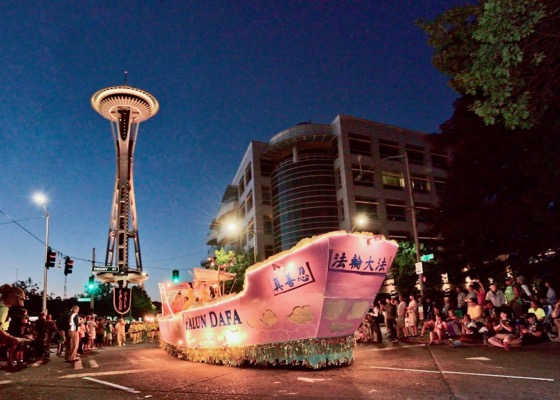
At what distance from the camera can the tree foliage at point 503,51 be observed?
652 centimetres

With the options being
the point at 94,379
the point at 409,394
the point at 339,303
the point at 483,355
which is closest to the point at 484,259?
the point at 483,355

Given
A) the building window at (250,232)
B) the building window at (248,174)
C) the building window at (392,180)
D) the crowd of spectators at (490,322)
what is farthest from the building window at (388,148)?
the crowd of spectators at (490,322)

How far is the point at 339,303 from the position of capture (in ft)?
27.4

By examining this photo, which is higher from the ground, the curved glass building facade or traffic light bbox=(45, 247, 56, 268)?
the curved glass building facade

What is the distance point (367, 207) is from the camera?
1847 inches

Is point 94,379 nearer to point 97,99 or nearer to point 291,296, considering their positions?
point 291,296

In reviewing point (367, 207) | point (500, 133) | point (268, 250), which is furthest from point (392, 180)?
point (500, 133)

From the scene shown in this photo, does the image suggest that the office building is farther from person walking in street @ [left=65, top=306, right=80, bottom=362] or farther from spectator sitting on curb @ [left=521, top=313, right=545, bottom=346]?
spectator sitting on curb @ [left=521, top=313, right=545, bottom=346]

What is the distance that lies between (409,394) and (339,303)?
8.99 ft

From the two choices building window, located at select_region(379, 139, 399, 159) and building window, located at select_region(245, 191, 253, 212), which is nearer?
building window, located at select_region(379, 139, 399, 159)

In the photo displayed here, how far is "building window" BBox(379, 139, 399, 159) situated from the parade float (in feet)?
141

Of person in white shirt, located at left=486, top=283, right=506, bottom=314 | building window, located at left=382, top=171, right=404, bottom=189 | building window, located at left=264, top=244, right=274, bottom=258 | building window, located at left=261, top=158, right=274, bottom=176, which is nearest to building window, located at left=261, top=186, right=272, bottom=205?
building window, located at left=261, top=158, right=274, bottom=176

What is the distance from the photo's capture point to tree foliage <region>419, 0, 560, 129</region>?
6523 mm

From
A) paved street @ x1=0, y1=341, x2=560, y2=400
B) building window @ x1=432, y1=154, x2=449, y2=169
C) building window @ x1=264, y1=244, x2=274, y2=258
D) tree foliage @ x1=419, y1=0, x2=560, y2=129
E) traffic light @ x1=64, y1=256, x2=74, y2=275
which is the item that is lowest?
paved street @ x1=0, y1=341, x2=560, y2=400
